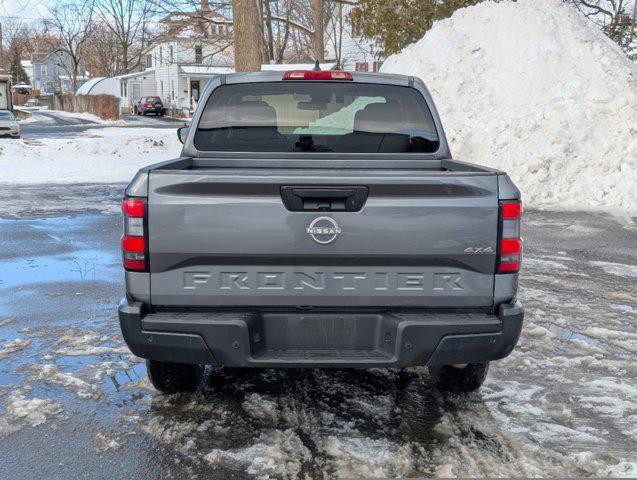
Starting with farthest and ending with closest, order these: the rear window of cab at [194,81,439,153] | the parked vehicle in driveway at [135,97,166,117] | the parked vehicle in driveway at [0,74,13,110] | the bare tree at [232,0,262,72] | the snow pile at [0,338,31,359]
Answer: the parked vehicle in driveway at [135,97,166,117] < the parked vehicle in driveway at [0,74,13,110] < the bare tree at [232,0,262,72] < the snow pile at [0,338,31,359] < the rear window of cab at [194,81,439,153]

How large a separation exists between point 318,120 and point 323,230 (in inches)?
66.6

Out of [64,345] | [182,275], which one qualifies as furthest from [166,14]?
[182,275]

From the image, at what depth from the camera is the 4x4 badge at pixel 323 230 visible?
3.41m

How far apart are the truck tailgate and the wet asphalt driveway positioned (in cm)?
82

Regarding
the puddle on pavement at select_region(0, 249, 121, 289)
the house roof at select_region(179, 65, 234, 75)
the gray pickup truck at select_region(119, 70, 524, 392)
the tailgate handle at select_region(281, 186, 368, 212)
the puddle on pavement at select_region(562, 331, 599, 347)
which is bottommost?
the puddle on pavement at select_region(0, 249, 121, 289)

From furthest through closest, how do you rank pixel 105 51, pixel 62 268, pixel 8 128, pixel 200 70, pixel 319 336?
1. pixel 105 51
2. pixel 200 70
3. pixel 8 128
4. pixel 62 268
5. pixel 319 336

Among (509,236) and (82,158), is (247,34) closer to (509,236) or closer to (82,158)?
(82,158)

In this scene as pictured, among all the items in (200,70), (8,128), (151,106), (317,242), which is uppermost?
(200,70)

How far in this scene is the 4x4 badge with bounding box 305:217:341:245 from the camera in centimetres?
341

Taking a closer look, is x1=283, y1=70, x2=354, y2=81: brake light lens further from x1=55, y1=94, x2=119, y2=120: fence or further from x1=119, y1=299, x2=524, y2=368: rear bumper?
x1=55, y1=94, x2=119, y2=120: fence

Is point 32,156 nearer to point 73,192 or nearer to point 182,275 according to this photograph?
point 73,192

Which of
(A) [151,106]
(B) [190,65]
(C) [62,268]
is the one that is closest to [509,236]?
(C) [62,268]

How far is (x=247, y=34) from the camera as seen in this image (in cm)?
1667

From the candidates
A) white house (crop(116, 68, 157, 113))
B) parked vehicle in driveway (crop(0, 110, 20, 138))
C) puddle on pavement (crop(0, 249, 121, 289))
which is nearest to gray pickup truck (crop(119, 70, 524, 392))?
puddle on pavement (crop(0, 249, 121, 289))
